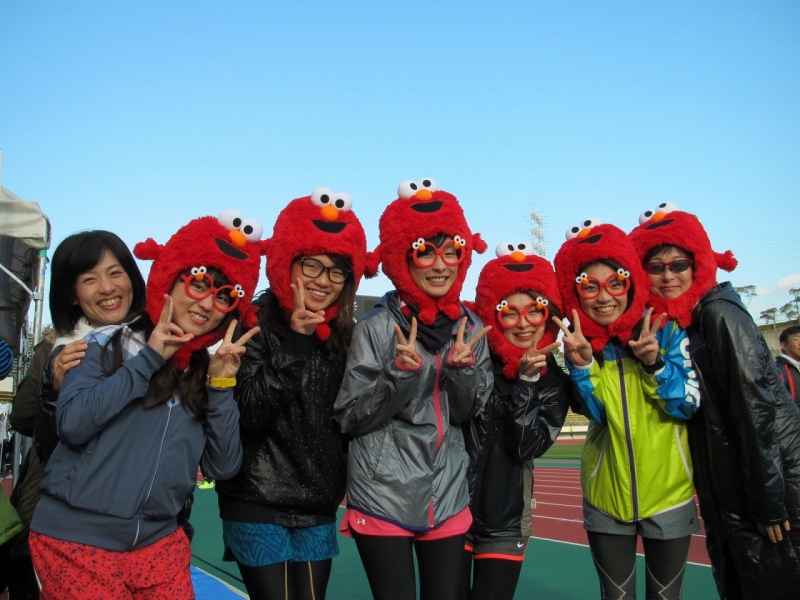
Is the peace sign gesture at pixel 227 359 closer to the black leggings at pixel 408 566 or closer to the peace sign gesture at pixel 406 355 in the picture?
the peace sign gesture at pixel 406 355

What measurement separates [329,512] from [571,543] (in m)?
4.76

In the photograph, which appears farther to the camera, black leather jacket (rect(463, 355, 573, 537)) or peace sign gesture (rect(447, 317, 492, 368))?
black leather jacket (rect(463, 355, 573, 537))

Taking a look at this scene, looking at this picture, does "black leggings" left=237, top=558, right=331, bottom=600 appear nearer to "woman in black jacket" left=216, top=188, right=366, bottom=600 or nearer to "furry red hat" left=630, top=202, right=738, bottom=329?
"woman in black jacket" left=216, top=188, right=366, bottom=600

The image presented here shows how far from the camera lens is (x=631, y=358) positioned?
2.99 m

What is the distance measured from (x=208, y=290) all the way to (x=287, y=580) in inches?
46.5

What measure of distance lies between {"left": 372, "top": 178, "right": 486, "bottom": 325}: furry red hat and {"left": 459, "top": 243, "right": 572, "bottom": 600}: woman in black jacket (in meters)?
0.28

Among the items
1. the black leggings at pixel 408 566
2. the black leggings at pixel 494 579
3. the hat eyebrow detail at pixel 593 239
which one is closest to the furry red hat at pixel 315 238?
the black leggings at pixel 408 566

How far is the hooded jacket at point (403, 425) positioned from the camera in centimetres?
254

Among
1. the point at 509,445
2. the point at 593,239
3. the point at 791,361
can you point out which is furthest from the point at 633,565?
the point at 791,361

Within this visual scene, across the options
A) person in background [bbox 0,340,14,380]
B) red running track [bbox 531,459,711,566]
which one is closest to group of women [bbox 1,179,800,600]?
person in background [bbox 0,340,14,380]

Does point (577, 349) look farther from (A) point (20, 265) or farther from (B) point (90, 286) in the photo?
(A) point (20, 265)

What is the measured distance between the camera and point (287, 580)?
2.54 meters

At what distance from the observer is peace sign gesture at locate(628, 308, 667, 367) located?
2775 millimetres

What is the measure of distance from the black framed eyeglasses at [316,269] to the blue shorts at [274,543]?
1032 millimetres
